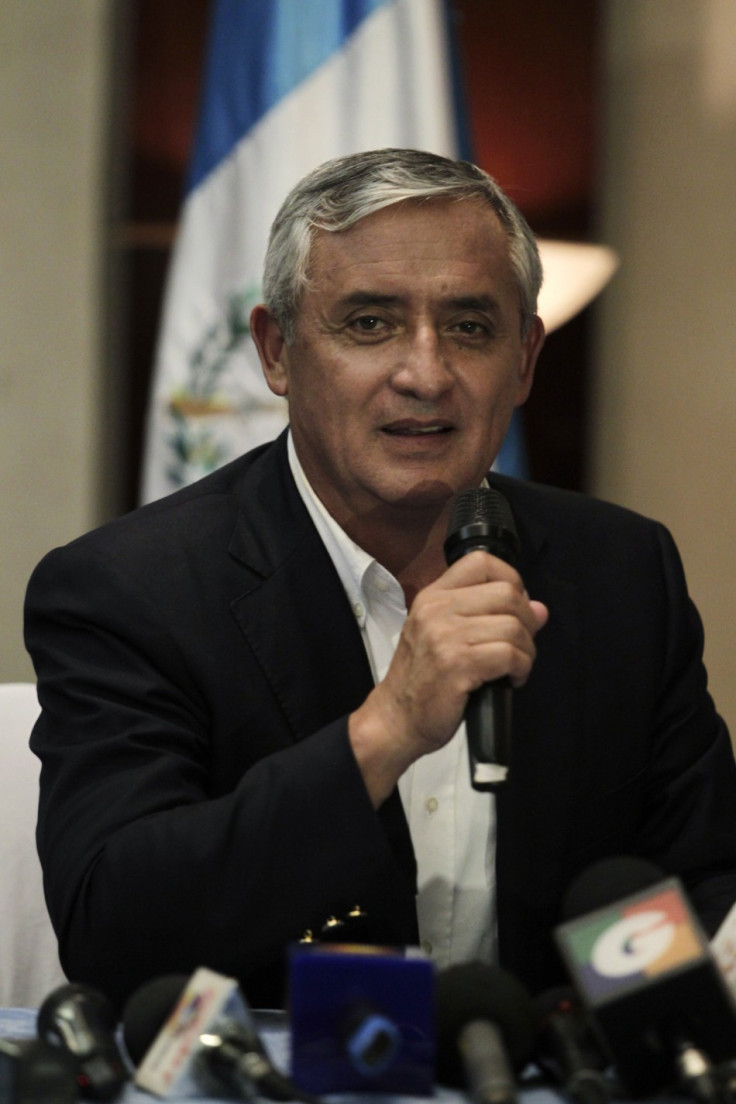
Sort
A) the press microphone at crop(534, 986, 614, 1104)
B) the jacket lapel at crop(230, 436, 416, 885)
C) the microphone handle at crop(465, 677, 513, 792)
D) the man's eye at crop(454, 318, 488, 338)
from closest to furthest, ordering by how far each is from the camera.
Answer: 1. the press microphone at crop(534, 986, 614, 1104)
2. the microphone handle at crop(465, 677, 513, 792)
3. the jacket lapel at crop(230, 436, 416, 885)
4. the man's eye at crop(454, 318, 488, 338)

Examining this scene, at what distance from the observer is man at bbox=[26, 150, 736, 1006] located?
1771 millimetres

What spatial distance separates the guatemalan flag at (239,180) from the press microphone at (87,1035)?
2692mm

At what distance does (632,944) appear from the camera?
3.60 feet

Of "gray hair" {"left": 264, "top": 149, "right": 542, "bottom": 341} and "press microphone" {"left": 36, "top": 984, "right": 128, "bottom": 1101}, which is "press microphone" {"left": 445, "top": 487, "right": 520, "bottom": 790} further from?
"gray hair" {"left": 264, "top": 149, "right": 542, "bottom": 341}

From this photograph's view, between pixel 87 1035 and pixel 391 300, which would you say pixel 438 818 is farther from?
pixel 87 1035

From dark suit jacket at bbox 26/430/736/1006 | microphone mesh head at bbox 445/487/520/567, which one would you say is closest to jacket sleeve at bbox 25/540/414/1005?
dark suit jacket at bbox 26/430/736/1006

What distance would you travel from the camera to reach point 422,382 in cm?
198

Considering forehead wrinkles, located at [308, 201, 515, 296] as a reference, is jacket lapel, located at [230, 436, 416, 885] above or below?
below

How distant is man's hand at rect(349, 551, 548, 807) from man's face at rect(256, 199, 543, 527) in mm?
502

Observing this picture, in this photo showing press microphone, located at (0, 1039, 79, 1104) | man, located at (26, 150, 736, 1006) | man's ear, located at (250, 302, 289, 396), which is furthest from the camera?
man's ear, located at (250, 302, 289, 396)

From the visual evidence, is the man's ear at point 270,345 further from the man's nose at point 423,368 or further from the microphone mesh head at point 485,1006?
the microphone mesh head at point 485,1006

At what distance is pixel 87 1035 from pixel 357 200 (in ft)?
4.24

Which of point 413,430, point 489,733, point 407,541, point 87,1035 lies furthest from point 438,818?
point 87,1035


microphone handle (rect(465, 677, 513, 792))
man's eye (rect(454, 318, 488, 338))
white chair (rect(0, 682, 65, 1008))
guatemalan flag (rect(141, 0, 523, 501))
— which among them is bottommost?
white chair (rect(0, 682, 65, 1008))
